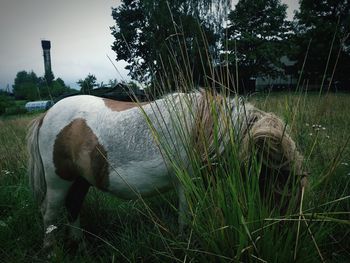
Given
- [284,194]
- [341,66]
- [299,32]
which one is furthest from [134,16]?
[284,194]

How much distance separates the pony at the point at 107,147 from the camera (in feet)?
5.95

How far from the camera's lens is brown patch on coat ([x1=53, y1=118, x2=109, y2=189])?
2135 millimetres

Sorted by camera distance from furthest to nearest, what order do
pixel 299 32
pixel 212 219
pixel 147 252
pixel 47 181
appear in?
1. pixel 299 32
2. pixel 47 181
3. pixel 147 252
4. pixel 212 219

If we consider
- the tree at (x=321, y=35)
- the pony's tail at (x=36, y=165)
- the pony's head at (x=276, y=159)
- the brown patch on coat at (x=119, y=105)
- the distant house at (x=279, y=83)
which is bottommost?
the pony's tail at (x=36, y=165)

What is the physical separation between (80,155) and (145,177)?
550 mm

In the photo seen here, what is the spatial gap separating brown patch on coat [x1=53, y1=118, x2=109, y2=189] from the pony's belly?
0.38 feet

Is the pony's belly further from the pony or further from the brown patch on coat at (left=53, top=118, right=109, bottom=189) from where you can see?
the brown patch on coat at (left=53, top=118, right=109, bottom=189)

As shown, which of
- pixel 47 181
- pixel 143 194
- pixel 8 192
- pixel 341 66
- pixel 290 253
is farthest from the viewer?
pixel 341 66

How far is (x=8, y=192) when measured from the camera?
3291 millimetres

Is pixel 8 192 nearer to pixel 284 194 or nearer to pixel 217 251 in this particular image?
pixel 217 251

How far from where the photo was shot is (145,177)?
2018 mm

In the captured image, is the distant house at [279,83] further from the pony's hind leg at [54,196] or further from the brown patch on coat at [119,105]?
the pony's hind leg at [54,196]

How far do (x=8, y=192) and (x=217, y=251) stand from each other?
9.33 ft

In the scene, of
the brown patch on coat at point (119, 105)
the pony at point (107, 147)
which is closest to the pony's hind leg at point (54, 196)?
the pony at point (107, 147)
